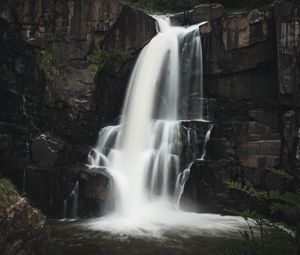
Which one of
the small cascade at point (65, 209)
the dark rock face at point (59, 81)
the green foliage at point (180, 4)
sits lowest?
the small cascade at point (65, 209)

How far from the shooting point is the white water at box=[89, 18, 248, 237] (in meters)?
14.7

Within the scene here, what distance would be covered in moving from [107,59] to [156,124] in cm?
464

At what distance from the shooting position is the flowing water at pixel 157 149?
1330cm

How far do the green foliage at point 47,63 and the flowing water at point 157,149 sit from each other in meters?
3.90

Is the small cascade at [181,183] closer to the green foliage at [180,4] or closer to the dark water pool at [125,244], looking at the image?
the dark water pool at [125,244]

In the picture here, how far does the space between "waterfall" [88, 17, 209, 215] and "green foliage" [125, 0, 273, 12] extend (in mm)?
3920

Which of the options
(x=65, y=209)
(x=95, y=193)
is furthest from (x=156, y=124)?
(x=65, y=209)

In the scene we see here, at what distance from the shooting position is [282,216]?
51.2 feet

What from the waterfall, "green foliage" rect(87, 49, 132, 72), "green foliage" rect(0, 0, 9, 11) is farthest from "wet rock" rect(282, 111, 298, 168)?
"green foliage" rect(0, 0, 9, 11)

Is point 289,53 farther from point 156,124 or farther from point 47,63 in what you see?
point 47,63

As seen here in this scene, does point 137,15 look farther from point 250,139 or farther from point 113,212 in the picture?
point 113,212

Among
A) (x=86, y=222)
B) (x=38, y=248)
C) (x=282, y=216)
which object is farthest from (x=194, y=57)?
(x=38, y=248)

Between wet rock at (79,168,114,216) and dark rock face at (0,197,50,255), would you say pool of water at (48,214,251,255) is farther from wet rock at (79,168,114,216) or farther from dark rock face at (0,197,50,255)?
dark rock face at (0,197,50,255)

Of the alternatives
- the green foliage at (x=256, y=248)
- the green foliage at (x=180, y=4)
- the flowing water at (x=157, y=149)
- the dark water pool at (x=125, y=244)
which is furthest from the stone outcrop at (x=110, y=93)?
the green foliage at (x=256, y=248)
